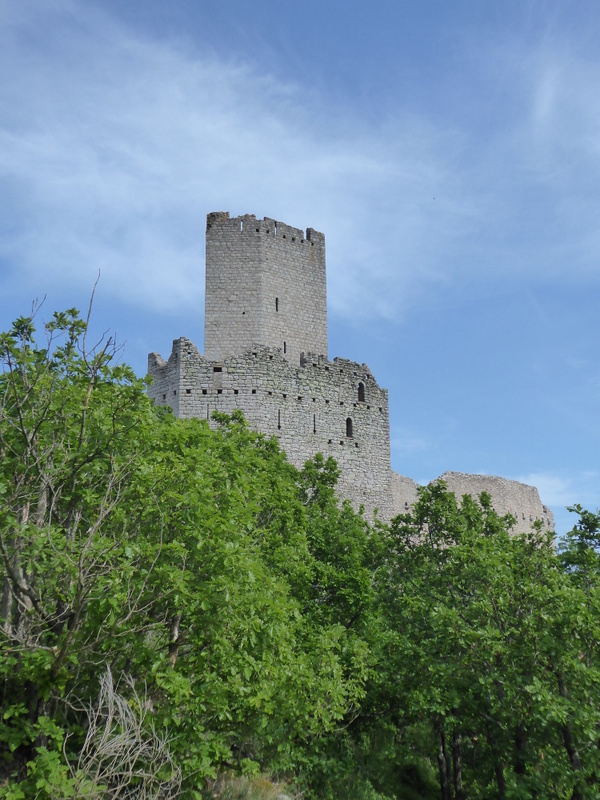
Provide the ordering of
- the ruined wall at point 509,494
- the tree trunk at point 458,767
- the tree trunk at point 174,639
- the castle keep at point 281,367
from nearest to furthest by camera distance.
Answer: the tree trunk at point 174,639 → the tree trunk at point 458,767 → the castle keep at point 281,367 → the ruined wall at point 509,494

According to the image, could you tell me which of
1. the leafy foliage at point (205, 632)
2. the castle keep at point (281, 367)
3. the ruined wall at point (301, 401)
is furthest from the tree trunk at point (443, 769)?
the castle keep at point (281, 367)

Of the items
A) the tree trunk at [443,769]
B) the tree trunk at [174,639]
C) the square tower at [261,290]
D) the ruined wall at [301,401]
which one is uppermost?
the square tower at [261,290]

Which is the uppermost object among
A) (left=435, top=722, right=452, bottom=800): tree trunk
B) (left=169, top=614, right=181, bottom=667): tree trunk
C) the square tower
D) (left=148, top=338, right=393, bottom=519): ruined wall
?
the square tower

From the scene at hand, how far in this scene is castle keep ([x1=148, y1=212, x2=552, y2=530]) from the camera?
31062mm

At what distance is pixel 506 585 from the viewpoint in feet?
55.1

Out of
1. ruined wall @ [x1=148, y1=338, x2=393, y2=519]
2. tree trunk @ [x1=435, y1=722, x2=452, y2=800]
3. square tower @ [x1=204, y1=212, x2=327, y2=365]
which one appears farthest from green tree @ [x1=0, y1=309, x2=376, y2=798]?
square tower @ [x1=204, y1=212, x2=327, y2=365]

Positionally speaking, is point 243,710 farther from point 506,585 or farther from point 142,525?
point 506,585

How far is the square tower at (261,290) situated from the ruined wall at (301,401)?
6.77ft

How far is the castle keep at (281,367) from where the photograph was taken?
31062mm

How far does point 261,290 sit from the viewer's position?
34406mm

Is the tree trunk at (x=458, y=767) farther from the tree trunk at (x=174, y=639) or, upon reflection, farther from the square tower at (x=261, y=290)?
the square tower at (x=261, y=290)

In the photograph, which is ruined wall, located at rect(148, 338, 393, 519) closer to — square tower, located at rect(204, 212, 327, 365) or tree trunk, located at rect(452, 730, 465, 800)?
square tower, located at rect(204, 212, 327, 365)

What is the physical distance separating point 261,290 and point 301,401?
532 cm

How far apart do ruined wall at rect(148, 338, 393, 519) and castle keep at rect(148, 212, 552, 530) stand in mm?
40
